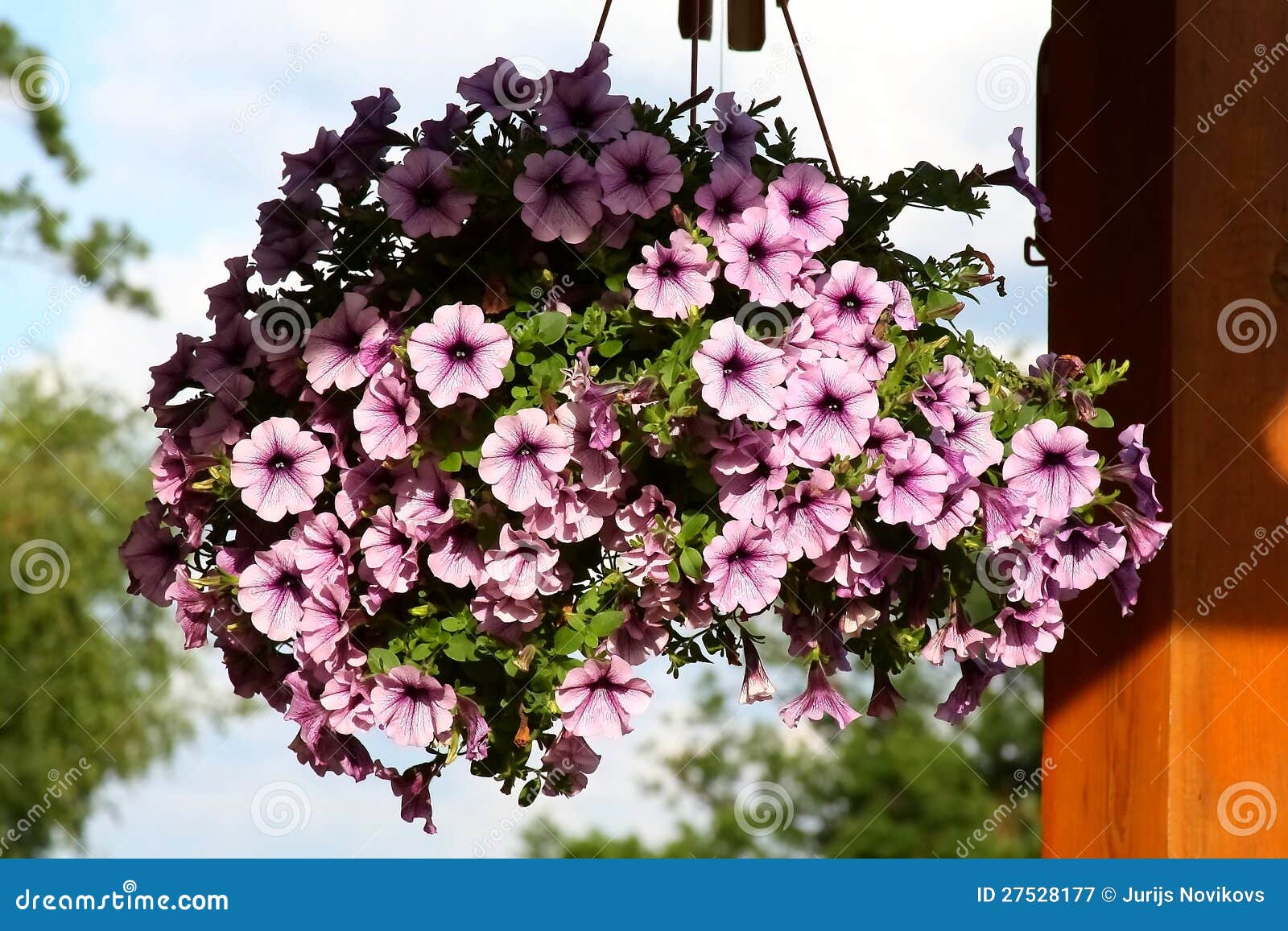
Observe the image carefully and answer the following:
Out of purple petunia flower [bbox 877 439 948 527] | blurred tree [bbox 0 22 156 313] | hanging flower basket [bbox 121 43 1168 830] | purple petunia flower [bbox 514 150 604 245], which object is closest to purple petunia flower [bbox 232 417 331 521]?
hanging flower basket [bbox 121 43 1168 830]

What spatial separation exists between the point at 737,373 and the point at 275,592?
536mm

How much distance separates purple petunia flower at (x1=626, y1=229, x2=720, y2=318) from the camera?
1.26m

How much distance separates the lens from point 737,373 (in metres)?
1.20

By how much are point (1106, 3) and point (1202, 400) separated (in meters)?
0.65

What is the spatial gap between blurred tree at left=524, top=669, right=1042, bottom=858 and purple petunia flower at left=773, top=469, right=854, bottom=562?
11873 mm

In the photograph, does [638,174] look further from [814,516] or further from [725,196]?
[814,516]

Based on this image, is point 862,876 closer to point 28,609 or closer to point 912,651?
point 912,651

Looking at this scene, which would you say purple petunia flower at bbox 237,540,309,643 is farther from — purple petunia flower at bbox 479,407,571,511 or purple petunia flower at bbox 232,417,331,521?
purple petunia flower at bbox 479,407,571,511

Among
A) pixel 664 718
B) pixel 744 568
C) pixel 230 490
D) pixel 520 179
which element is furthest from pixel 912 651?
pixel 664 718

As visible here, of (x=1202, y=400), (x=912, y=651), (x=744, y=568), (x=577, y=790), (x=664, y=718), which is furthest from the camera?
(x=664, y=718)

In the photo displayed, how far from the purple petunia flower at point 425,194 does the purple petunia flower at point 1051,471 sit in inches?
24.3

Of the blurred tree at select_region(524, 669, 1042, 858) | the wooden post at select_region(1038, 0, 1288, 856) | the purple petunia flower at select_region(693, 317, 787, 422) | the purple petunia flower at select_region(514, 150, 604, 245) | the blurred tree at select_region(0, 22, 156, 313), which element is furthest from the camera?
the blurred tree at select_region(524, 669, 1042, 858)

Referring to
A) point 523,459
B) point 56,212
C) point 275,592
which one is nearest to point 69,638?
point 56,212

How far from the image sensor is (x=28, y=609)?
8.24m
